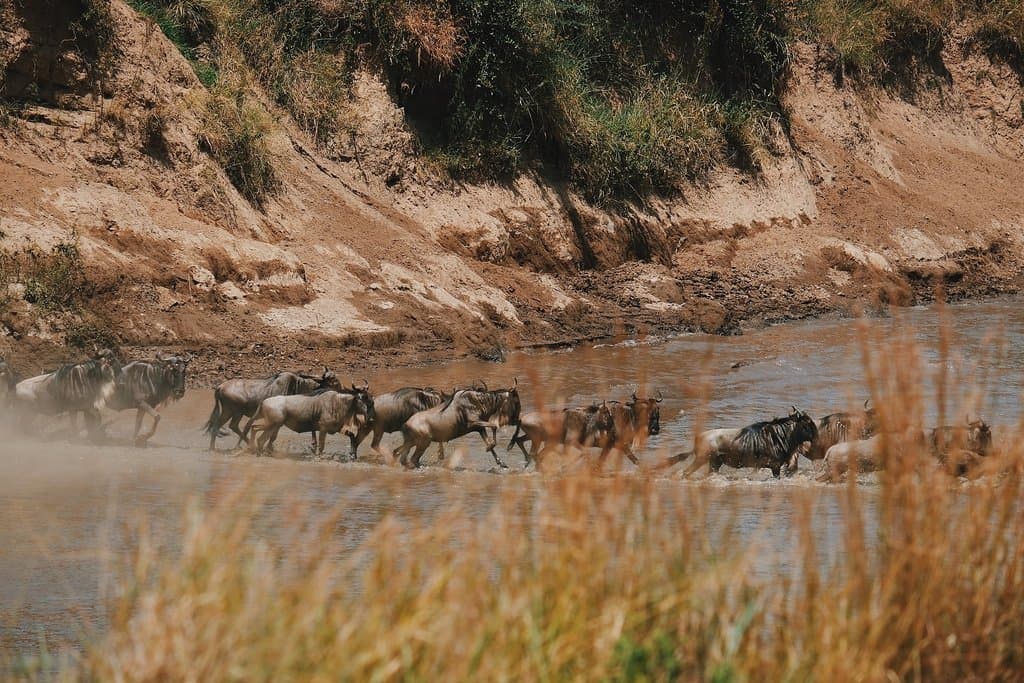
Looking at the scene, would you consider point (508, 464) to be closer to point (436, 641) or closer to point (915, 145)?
point (436, 641)

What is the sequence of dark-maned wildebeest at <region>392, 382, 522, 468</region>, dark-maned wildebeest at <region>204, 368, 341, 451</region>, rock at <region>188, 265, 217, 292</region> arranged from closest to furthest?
dark-maned wildebeest at <region>392, 382, 522, 468</region>
dark-maned wildebeest at <region>204, 368, 341, 451</region>
rock at <region>188, 265, 217, 292</region>

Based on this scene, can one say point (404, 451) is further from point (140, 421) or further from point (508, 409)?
point (140, 421)

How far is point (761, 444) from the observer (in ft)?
38.3

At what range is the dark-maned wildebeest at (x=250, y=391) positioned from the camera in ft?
42.2

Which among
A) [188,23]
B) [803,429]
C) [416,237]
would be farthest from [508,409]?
[188,23]

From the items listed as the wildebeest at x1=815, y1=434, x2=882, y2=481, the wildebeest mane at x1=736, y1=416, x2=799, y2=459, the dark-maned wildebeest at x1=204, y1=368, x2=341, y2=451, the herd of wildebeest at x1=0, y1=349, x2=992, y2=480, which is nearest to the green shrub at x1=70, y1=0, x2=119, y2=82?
the herd of wildebeest at x1=0, y1=349, x2=992, y2=480

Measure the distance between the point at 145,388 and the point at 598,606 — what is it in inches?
363

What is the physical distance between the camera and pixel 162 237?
16.9 meters

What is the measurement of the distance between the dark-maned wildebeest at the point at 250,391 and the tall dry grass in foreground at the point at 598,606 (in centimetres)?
831

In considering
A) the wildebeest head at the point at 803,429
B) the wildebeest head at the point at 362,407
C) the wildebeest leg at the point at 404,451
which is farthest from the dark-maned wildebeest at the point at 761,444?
the wildebeest head at the point at 362,407

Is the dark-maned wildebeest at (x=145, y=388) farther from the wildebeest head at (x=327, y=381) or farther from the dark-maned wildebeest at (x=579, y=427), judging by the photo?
the dark-maned wildebeest at (x=579, y=427)

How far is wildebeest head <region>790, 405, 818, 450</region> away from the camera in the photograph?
11.7m

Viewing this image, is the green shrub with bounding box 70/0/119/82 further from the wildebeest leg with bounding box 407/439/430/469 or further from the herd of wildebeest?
the wildebeest leg with bounding box 407/439/430/469

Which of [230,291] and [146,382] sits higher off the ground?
[230,291]
